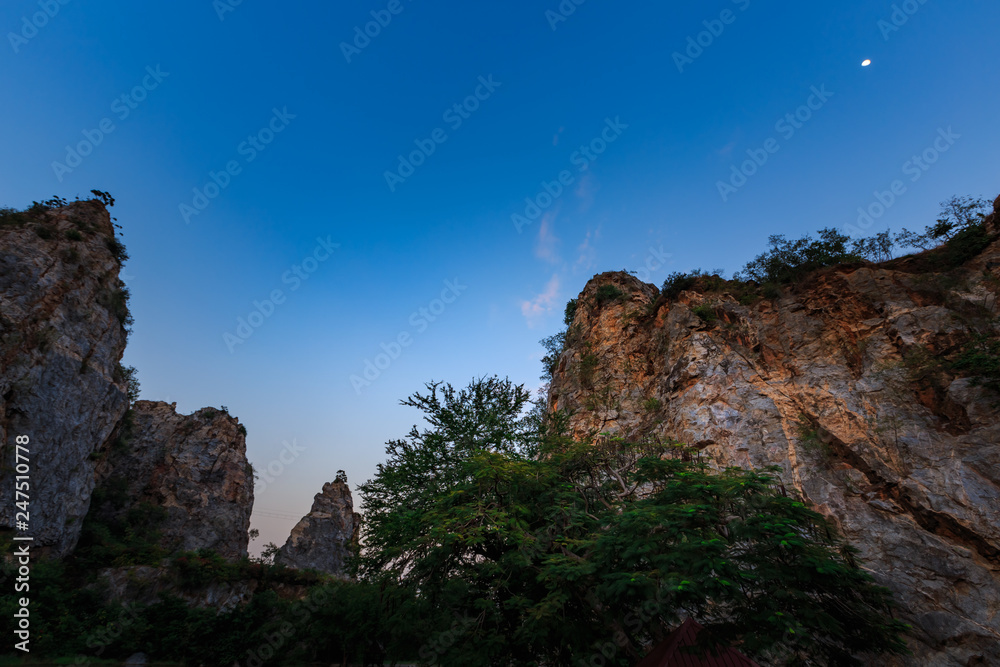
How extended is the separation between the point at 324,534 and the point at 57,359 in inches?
1340

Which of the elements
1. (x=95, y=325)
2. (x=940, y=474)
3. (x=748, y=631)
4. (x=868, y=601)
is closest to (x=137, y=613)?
(x=95, y=325)

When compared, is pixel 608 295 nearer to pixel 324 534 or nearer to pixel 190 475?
pixel 190 475

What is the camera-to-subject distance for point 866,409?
12297mm

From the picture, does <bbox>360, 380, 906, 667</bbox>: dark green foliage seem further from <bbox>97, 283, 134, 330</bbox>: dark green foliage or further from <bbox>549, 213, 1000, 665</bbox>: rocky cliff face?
<bbox>97, 283, 134, 330</bbox>: dark green foliage

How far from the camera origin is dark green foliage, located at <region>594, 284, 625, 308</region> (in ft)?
75.6

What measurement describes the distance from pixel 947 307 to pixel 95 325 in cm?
3933

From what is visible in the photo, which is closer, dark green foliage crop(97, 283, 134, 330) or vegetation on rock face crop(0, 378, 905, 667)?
vegetation on rock face crop(0, 378, 905, 667)

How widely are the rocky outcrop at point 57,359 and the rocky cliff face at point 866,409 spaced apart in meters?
25.4

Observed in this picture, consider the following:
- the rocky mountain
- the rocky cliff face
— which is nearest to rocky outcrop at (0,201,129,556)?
the rocky mountain

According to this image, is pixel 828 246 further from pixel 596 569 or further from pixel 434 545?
pixel 434 545

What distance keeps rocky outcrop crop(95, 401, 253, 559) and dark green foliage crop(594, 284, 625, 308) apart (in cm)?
3655

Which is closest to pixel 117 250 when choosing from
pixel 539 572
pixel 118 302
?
pixel 118 302

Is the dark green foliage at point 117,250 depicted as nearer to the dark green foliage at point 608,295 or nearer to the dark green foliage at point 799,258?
the dark green foliage at point 608,295

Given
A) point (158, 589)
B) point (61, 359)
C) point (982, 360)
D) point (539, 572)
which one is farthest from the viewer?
point (158, 589)
